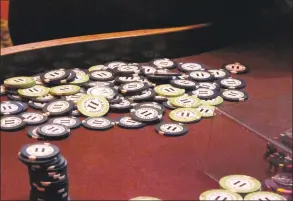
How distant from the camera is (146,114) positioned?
1.62 metres

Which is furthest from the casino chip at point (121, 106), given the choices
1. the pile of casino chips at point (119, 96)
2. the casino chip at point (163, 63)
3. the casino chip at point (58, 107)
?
the casino chip at point (163, 63)

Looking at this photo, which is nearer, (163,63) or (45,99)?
(45,99)

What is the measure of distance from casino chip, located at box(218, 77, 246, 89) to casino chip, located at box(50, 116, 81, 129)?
51 centimetres

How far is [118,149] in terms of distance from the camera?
57.0 inches

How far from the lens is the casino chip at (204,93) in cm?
177

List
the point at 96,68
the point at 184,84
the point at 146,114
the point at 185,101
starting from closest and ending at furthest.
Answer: the point at 146,114
the point at 185,101
the point at 184,84
the point at 96,68

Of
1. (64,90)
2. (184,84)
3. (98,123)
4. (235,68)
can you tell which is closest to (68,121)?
(98,123)

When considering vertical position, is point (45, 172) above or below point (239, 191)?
above

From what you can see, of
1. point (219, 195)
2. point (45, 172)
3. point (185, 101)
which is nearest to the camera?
point (45, 172)

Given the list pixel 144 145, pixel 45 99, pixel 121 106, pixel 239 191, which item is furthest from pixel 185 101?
pixel 239 191

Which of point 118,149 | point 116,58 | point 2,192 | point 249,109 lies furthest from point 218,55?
point 2,192

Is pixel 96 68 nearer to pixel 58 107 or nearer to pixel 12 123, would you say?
pixel 58 107

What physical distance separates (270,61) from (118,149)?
0.85 m

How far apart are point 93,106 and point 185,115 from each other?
0.25 meters
